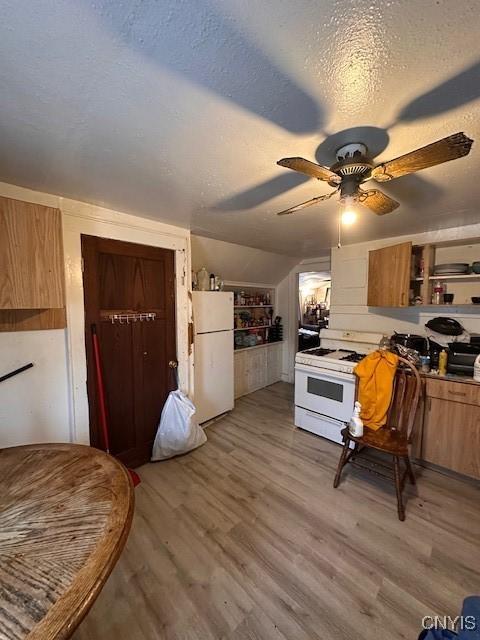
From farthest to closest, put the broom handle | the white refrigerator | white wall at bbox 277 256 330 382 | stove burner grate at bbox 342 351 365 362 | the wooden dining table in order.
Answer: white wall at bbox 277 256 330 382, the white refrigerator, stove burner grate at bbox 342 351 365 362, the broom handle, the wooden dining table

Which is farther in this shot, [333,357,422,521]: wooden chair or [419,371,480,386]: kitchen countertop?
[419,371,480,386]: kitchen countertop

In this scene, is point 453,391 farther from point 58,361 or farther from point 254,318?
point 58,361

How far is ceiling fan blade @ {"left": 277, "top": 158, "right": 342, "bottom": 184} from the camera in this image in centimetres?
99

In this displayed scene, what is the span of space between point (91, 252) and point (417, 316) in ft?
10.5

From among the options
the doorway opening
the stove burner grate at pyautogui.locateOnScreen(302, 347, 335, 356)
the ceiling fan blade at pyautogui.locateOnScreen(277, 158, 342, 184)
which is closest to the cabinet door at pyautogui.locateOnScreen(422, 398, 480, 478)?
the stove burner grate at pyautogui.locateOnScreen(302, 347, 335, 356)

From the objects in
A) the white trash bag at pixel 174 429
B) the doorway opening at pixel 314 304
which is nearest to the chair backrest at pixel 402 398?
the white trash bag at pixel 174 429

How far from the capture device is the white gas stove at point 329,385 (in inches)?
96.7

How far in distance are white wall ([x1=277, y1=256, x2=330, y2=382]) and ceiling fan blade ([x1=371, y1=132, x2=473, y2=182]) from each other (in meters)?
3.03

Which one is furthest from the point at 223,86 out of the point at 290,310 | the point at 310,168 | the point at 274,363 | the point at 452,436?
the point at 274,363

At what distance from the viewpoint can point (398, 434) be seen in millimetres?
1953

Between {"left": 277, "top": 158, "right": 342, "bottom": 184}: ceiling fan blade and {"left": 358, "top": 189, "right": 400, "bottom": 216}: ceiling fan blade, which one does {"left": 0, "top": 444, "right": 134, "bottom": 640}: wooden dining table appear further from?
{"left": 358, "top": 189, "right": 400, "bottom": 216}: ceiling fan blade

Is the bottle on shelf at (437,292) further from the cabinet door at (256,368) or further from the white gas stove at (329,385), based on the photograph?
the cabinet door at (256,368)

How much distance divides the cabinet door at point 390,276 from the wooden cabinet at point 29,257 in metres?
2.67

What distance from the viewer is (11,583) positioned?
616 mm
